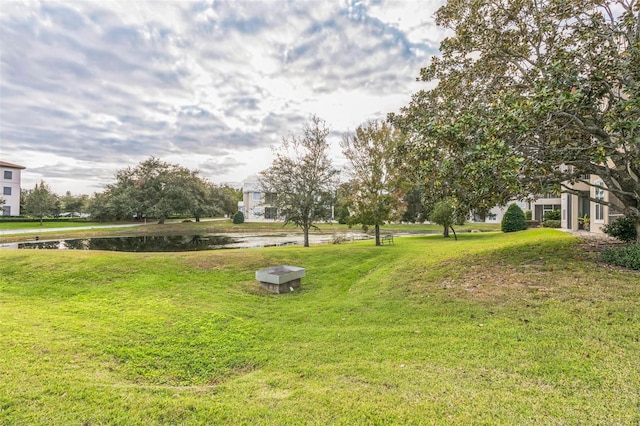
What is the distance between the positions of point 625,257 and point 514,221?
2129cm

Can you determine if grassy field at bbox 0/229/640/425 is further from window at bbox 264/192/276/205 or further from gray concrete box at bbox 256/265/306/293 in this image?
window at bbox 264/192/276/205

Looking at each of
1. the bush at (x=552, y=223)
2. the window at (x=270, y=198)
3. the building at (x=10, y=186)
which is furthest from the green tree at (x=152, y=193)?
the bush at (x=552, y=223)

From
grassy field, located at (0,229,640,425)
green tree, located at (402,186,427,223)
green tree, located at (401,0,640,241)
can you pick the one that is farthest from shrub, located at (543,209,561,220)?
green tree, located at (401,0,640,241)

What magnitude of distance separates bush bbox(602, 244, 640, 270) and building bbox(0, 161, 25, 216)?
238 feet

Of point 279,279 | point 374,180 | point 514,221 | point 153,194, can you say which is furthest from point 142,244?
point 514,221

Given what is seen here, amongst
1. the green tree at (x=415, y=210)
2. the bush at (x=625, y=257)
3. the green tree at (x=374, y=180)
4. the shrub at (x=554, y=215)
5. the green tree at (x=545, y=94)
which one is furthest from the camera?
the green tree at (x=415, y=210)

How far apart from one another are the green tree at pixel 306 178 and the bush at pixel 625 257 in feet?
46.7

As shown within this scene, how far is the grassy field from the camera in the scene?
10.9ft

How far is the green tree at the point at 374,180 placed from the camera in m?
20.1

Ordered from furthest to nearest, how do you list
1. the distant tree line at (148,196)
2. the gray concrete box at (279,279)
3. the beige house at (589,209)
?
the distant tree line at (148,196), the beige house at (589,209), the gray concrete box at (279,279)

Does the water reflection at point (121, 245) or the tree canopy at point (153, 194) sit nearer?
the water reflection at point (121, 245)

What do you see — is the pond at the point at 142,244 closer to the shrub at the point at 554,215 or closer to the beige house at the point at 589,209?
the beige house at the point at 589,209

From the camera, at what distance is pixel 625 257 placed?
815 cm

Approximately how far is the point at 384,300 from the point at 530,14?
381 inches
